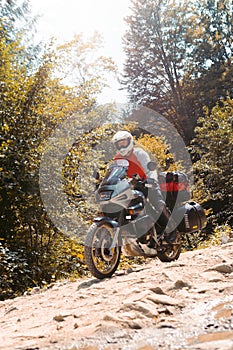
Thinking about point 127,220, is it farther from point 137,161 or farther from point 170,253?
point 170,253

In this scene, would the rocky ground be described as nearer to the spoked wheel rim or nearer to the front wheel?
the front wheel

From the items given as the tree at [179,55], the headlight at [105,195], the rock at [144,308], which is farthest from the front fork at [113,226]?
the tree at [179,55]

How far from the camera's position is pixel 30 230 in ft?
31.4

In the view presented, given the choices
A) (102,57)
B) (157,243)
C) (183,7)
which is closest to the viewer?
(157,243)

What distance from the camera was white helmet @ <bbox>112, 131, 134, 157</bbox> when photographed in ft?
18.9

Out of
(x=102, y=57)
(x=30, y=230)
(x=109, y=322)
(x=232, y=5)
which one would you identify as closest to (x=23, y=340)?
(x=109, y=322)

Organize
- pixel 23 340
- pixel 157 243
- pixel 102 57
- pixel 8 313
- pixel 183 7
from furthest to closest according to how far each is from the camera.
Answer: pixel 183 7 < pixel 102 57 < pixel 157 243 < pixel 8 313 < pixel 23 340

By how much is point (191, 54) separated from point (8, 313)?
2567 centimetres

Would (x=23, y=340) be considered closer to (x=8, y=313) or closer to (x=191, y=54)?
(x=8, y=313)

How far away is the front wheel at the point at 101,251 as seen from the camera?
4961 mm

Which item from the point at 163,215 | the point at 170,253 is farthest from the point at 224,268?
the point at 170,253

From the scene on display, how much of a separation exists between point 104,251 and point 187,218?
1.59 meters

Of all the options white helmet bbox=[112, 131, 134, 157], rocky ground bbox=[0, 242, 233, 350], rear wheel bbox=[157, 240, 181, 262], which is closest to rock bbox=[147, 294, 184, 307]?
rocky ground bbox=[0, 242, 233, 350]

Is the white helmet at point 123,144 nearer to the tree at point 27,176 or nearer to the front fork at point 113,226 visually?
the front fork at point 113,226
